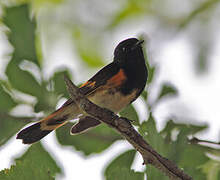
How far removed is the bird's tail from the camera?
11.6 feet

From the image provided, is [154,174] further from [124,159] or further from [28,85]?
[28,85]

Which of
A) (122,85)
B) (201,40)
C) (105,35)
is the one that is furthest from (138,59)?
(105,35)

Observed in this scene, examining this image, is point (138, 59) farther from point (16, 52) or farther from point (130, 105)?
point (16, 52)

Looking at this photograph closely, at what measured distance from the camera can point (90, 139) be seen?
12.6ft

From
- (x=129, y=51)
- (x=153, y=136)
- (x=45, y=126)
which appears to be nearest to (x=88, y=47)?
(x=129, y=51)

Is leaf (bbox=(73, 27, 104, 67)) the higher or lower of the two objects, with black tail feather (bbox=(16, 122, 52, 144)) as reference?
higher

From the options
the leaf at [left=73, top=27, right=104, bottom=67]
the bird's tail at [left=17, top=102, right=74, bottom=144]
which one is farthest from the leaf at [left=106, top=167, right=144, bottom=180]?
the leaf at [left=73, top=27, right=104, bottom=67]

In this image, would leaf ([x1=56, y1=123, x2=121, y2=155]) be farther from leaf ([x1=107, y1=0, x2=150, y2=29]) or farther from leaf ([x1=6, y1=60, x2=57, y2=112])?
leaf ([x1=107, y1=0, x2=150, y2=29])

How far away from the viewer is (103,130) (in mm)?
3877

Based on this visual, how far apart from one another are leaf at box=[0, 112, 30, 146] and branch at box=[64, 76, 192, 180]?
926 mm

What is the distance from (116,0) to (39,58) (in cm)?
345

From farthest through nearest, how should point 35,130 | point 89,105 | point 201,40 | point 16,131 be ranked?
point 201,40, point 35,130, point 16,131, point 89,105

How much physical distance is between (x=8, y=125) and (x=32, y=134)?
307 mm

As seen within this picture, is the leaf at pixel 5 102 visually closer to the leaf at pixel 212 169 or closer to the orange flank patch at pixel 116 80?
the orange flank patch at pixel 116 80
